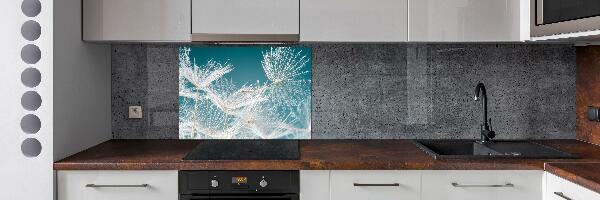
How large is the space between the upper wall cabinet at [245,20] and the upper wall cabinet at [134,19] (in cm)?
6

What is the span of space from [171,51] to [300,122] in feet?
2.47

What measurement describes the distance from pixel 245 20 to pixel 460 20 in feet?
3.16

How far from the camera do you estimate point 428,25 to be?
2.63 m

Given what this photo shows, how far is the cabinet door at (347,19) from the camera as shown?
263 centimetres

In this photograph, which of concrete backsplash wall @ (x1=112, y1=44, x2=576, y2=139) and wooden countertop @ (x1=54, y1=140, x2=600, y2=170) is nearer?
wooden countertop @ (x1=54, y1=140, x2=600, y2=170)
